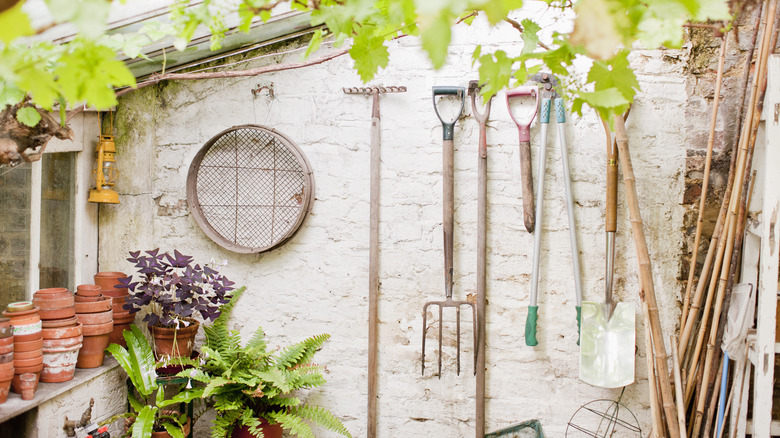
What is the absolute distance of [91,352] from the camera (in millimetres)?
2152

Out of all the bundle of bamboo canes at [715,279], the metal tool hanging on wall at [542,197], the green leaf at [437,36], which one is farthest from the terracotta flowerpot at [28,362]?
the bundle of bamboo canes at [715,279]

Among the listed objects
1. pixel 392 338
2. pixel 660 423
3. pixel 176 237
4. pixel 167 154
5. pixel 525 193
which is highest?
pixel 167 154

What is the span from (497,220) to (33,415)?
1.80 m

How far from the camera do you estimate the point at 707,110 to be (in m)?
2.12

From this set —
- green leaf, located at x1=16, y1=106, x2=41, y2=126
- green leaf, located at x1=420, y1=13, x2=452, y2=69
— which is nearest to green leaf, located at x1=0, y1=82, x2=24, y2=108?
green leaf, located at x1=16, y1=106, x2=41, y2=126

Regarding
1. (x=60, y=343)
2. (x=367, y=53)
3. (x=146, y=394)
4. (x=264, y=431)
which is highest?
(x=367, y=53)

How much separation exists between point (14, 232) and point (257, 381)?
1.05 metres

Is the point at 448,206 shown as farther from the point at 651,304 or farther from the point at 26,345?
the point at 26,345

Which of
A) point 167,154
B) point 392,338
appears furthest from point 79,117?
point 392,338

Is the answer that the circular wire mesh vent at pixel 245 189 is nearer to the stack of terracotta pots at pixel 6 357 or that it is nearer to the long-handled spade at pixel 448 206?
the long-handled spade at pixel 448 206

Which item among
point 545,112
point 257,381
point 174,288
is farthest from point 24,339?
point 545,112

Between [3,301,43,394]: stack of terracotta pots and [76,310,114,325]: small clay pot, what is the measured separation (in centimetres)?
24

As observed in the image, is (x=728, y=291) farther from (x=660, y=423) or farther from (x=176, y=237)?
(x=176, y=237)

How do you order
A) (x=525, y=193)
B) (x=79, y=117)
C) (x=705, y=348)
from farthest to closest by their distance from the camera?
(x=79, y=117) → (x=525, y=193) → (x=705, y=348)
